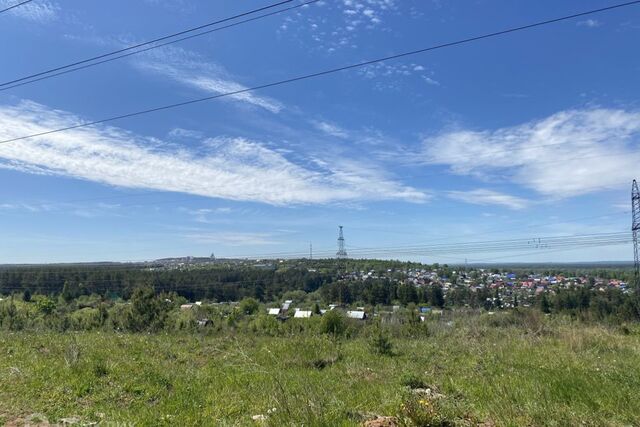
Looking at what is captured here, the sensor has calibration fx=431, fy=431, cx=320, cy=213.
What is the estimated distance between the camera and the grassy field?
15.7 ft

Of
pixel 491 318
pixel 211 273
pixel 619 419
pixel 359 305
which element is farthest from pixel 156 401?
pixel 211 273

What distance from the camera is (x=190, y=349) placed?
11.9m

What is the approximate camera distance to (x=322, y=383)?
7.55 metres

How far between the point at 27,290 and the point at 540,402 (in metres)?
68.7

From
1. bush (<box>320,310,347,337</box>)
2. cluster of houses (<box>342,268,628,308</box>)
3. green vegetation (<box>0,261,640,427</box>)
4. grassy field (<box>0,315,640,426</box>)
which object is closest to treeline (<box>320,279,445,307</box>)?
cluster of houses (<box>342,268,628,308</box>)

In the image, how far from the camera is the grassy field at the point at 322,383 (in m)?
4.79

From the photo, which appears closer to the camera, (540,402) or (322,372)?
(540,402)

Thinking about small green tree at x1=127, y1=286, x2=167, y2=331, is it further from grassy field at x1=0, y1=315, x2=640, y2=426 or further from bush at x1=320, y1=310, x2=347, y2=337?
grassy field at x1=0, y1=315, x2=640, y2=426

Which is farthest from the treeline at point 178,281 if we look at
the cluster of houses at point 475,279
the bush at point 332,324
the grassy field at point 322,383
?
the grassy field at point 322,383

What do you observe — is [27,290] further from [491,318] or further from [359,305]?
[491,318]

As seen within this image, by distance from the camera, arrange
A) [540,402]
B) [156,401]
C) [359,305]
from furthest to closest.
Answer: [359,305] → [156,401] → [540,402]

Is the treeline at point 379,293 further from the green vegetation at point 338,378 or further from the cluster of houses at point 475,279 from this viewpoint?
the green vegetation at point 338,378

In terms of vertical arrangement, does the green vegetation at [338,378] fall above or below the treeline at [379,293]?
above

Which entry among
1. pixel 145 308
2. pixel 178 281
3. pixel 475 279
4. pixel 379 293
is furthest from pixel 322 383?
pixel 475 279
